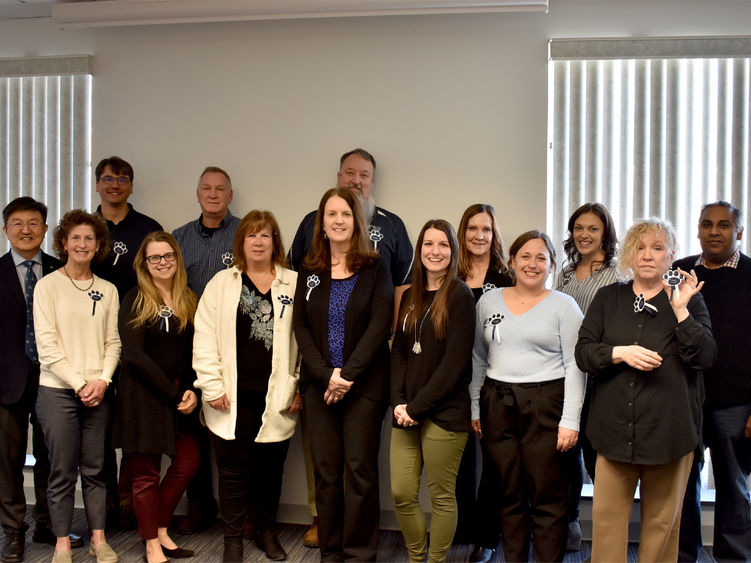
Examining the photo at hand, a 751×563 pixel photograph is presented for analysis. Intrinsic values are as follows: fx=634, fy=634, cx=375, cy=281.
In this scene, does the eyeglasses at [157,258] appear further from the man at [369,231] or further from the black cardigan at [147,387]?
the man at [369,231]

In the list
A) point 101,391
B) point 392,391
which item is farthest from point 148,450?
point 392,391

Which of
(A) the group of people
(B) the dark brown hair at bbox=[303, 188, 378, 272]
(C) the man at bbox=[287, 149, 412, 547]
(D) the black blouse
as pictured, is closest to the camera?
(D) the black blouse

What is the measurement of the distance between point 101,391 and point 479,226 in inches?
78.0

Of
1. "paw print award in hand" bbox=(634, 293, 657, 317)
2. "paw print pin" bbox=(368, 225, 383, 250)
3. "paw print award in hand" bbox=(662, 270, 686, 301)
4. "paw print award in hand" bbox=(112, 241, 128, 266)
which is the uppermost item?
"paw print pin" bbox=(368, 225, 383, 250)

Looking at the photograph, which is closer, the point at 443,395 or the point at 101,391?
the point at 443,395

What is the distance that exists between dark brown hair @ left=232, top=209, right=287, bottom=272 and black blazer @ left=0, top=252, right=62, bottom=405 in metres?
1.13

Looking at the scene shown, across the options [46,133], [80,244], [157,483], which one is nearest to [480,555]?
[157,483]

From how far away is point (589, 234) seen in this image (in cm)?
310

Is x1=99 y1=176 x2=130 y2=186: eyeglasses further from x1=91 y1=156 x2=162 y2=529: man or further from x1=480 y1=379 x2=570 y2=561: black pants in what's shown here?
x1=480 y1=379 x2=570 y2=561: black pants

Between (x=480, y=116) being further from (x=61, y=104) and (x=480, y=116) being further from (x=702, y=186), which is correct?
(x=61, y=104)

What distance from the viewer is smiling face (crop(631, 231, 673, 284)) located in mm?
2510

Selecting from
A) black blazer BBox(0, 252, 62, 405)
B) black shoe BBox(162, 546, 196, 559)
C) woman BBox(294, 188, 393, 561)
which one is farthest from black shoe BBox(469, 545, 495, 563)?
black blazer BBox(0, 252, 62, 405)

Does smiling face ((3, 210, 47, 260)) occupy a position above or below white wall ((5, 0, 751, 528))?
below

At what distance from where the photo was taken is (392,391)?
2.87 metres
